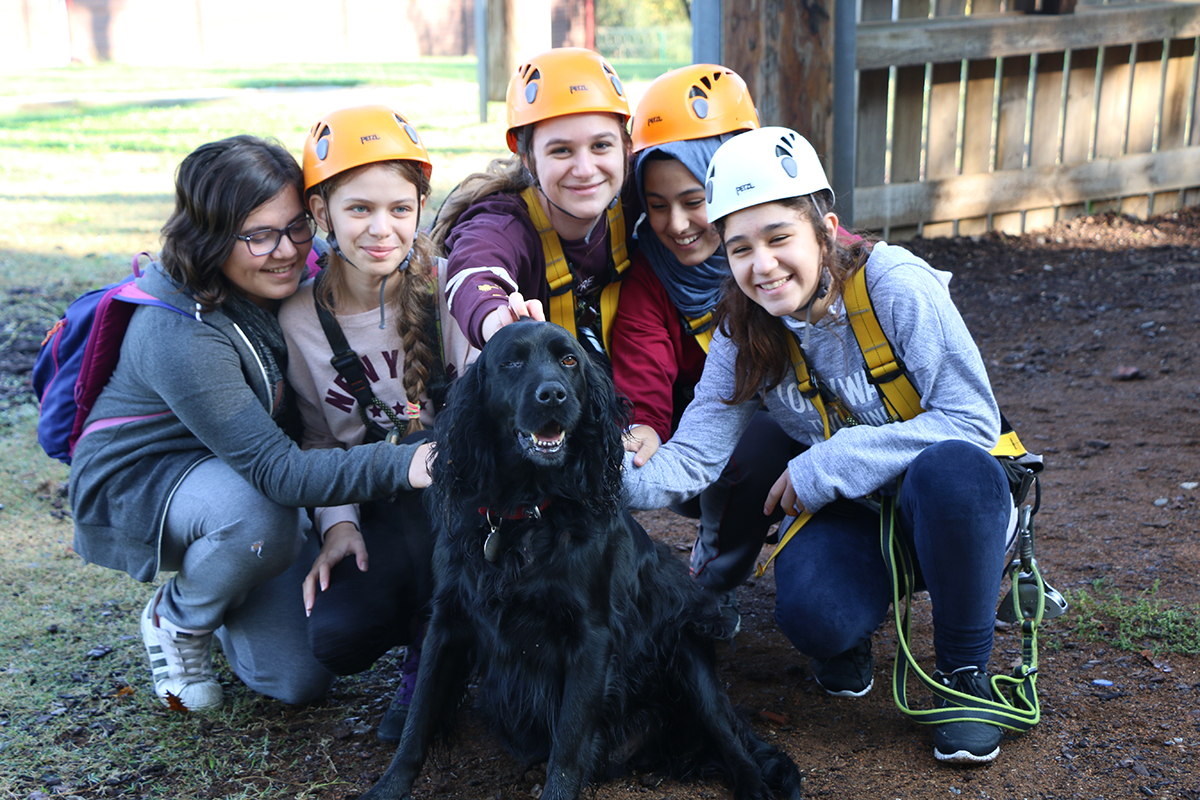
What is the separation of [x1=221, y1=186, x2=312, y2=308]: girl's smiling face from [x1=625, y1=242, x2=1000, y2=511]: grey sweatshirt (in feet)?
3.62

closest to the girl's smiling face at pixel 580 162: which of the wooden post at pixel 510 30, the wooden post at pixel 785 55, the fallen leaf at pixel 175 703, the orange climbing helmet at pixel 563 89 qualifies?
the orange climbing helmet at pixel 563 89

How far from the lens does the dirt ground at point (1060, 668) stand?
8.37 ft

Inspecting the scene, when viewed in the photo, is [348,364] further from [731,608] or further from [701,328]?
[731,608]

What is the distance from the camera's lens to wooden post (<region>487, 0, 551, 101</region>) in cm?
1423

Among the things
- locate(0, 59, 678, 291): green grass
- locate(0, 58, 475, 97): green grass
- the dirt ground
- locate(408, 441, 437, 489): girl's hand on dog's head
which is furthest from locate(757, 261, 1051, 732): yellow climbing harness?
locate(0, 58, 475, 97): green grass

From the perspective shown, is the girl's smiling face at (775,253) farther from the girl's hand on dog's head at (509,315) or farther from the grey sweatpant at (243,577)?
the grey sweatpant at (243,577)

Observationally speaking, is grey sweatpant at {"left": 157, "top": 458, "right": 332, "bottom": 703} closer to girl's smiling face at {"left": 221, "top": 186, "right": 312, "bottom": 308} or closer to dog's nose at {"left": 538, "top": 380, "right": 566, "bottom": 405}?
girl's smiling face at {"left": 221, "top": 186, "right": 312, "bottom": 308}

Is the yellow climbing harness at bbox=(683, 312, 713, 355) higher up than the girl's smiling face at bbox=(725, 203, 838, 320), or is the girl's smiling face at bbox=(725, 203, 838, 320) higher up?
the girl's smiling face at bbox=(725, 203, 838, 320)

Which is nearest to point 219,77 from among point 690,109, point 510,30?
point 510,30

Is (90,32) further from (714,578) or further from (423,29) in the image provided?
(714,578)

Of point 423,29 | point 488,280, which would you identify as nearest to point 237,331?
point 488,280

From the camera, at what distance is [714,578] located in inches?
133

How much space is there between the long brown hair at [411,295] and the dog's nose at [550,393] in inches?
27.3

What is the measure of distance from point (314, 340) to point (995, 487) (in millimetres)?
1904
